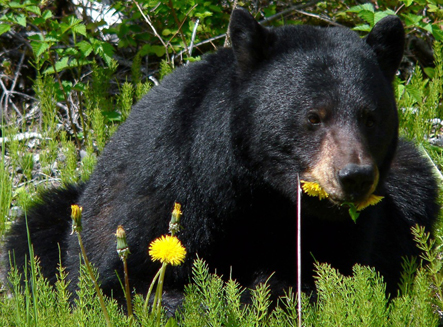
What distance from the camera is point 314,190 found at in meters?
3.18

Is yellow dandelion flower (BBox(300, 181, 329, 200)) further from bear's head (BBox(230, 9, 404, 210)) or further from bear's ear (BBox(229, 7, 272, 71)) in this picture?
bear's ear (BBox(229, 7, 272, 71))

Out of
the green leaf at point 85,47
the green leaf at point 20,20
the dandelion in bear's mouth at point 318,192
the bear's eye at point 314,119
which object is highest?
the green leaf at point 20,20

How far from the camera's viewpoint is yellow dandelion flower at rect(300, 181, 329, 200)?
125 inches

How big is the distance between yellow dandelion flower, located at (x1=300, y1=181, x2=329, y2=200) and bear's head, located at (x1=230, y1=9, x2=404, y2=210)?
0.03 metres

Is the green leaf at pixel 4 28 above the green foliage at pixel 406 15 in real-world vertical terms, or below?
above

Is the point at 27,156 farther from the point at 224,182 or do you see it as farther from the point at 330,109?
the point at 330,109

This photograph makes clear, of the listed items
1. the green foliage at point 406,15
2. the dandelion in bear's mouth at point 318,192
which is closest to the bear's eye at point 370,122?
the dandelion in bear's mouth at point 318,192

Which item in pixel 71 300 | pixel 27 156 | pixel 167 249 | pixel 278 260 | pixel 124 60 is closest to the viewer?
pixel 167 249

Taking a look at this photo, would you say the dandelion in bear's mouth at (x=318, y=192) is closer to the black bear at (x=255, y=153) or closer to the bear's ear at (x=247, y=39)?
the black bear at (x=255, y=153)

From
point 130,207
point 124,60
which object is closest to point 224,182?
point 130,207

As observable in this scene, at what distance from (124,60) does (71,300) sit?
10.7 feet

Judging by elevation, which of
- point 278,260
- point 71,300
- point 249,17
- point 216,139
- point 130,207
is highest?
point 249,17

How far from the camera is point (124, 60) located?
6.79 meters

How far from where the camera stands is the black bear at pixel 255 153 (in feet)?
10.9
